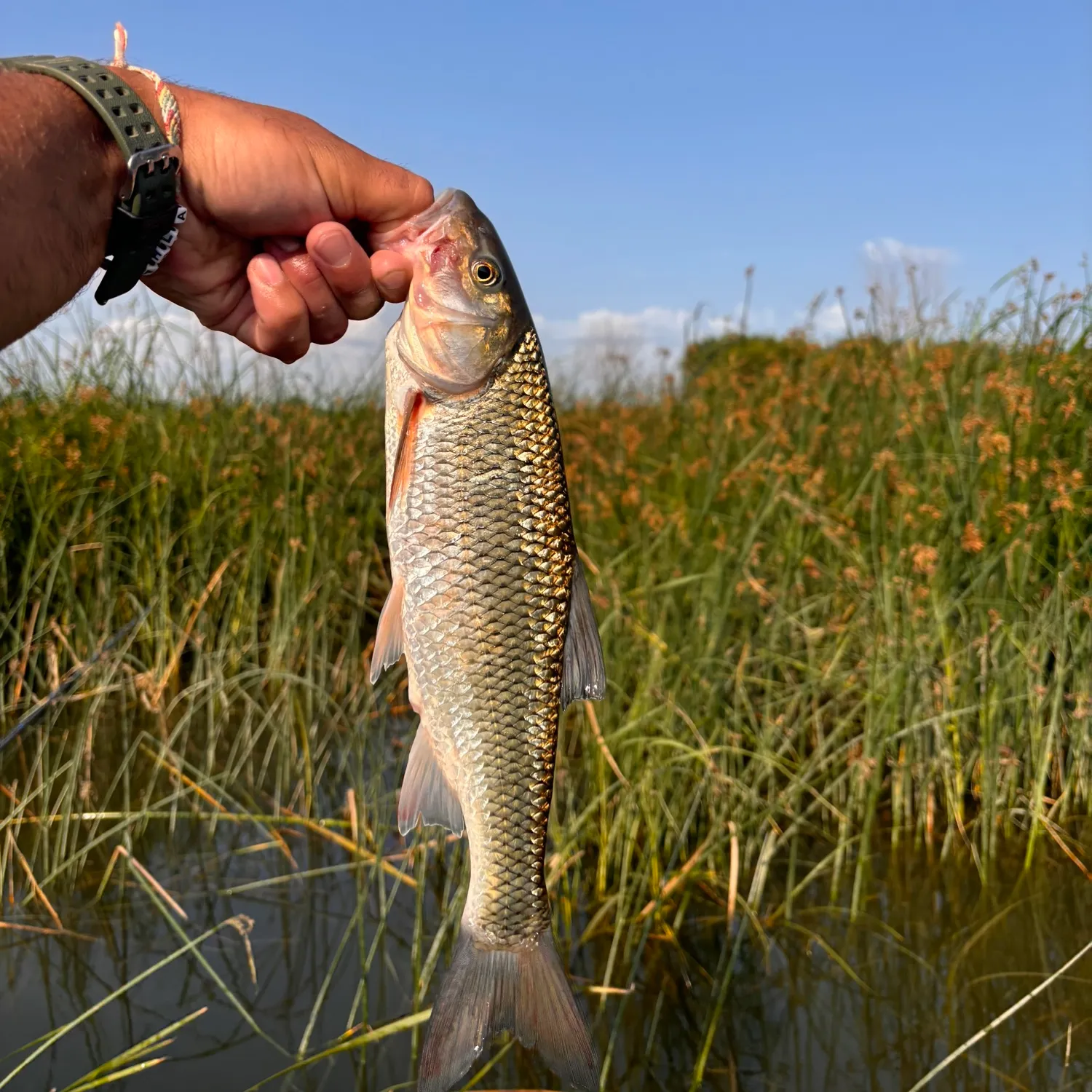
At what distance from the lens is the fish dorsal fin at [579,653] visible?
190 cm

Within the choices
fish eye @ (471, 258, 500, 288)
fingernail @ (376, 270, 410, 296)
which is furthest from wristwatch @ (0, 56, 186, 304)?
fish eye @ (471, 258, 500, 288)

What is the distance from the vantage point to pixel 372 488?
636cm

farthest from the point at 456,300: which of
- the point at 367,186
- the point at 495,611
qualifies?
the point at 495,611

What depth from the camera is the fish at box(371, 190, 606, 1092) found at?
6.12 ft

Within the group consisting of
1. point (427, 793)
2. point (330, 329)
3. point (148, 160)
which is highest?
point (148, 160)

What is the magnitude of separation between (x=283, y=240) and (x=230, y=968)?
97.3 inches

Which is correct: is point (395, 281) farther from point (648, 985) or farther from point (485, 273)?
point (648, 985)

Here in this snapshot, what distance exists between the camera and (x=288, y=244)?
2.11 metres

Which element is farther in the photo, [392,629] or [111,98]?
[392,629]

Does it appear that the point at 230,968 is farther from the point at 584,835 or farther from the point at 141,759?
the point at 141,759

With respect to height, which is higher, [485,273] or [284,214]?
[284,214]

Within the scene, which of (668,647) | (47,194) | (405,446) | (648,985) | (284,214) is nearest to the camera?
(47,194)

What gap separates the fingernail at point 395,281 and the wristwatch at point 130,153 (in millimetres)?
387

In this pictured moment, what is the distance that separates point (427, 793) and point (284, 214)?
45.1 inches
